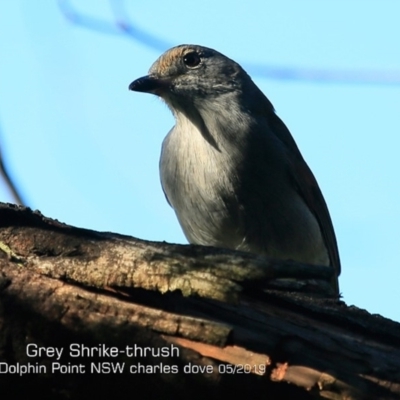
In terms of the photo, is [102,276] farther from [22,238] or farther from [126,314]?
[22,238]

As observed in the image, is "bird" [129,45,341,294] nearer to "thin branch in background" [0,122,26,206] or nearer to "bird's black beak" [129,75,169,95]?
"bird's black beak" [129,75,169,95]

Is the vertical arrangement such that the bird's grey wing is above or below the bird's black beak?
below

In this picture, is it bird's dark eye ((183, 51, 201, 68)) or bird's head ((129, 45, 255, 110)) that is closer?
bird's head ((129, 45, 255, 110))

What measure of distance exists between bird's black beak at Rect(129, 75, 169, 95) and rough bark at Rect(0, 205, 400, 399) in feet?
12.3

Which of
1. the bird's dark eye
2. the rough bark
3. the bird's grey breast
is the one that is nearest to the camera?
the rough bark

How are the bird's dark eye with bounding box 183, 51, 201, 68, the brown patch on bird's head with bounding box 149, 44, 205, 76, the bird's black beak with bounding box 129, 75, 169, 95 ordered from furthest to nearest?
1. the bird's dark eye with bounding box 183, 51, 201, 68
2. the brown patch on bird's head with bounding box 149, 44, 205, 76
3. the bird's black beak with bounding box 129, 75, 169, 95

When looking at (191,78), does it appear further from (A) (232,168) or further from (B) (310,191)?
(B) (310,191)

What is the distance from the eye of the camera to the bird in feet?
21.0

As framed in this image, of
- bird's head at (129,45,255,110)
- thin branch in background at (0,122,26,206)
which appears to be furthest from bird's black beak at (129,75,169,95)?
thin branch in background at (0,122,26,206)

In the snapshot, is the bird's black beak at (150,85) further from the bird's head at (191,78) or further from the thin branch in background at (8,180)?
the thin branch in background at (8,180)

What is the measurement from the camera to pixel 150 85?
6.92 m

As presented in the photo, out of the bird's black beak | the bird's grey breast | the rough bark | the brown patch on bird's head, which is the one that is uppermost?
the brown patch on bird's head

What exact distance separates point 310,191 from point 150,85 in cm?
166

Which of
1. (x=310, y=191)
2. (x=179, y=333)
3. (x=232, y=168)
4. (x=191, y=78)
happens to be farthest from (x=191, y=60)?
(x=179, y=333)
